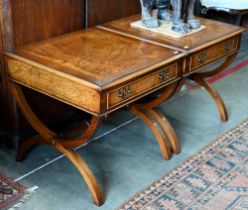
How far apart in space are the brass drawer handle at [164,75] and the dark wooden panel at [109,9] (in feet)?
2.02

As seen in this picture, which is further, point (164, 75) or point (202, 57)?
point (202, 57)

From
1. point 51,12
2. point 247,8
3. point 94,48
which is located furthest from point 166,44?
point 247,8

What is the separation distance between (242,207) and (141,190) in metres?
0.48

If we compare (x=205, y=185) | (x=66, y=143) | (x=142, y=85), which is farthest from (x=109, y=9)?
(x=205, y=185)

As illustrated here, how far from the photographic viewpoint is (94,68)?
179 centimetres

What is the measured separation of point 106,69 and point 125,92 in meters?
0.12

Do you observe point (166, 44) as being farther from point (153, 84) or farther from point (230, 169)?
point (230, 169)

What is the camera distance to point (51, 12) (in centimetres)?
216

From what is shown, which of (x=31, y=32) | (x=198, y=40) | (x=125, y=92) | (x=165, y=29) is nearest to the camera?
(x=125, y=92)

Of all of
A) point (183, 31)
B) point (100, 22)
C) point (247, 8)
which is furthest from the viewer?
point (247, 8)

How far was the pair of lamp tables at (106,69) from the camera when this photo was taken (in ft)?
5.70

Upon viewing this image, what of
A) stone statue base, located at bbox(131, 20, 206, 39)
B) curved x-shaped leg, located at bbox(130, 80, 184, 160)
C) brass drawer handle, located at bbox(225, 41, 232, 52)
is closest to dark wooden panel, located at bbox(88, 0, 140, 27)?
stone statue base, located at bbox(131, 20, 206, 39)

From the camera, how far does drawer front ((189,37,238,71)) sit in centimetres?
218

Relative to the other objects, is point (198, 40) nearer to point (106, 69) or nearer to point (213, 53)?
point (213, 53)
